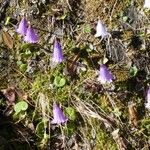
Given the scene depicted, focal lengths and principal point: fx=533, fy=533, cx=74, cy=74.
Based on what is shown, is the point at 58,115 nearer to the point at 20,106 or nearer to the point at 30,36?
the point at 20,106

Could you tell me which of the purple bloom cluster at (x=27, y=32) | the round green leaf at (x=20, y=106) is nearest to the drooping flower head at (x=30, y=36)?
the purple bloom cluster at (x=27, y=32)

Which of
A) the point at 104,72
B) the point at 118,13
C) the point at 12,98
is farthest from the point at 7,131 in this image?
the point at 118,13

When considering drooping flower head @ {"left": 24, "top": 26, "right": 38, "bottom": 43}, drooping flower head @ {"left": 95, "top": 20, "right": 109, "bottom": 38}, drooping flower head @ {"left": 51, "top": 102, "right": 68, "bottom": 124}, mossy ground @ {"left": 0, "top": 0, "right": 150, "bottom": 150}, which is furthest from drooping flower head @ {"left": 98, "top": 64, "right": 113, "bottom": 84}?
drooping flower head @ {"left": 24, "top": 26, "right": 38, "bottom": 43}

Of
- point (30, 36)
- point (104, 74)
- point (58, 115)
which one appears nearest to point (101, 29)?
point (104, 74)

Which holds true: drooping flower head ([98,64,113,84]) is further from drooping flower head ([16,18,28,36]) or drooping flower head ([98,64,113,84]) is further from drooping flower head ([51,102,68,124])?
drooping flower head ([16,18,28,36])

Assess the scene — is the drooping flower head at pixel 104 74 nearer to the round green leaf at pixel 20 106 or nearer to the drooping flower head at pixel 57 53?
the drooping flower head at pixel 57 53

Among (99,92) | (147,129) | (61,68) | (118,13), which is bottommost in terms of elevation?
(147,129)

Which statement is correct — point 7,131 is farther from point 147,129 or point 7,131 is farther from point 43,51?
point 147,129
